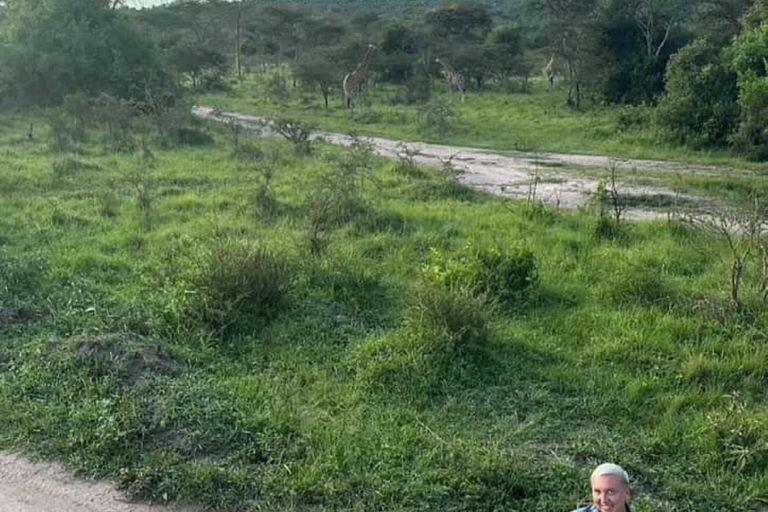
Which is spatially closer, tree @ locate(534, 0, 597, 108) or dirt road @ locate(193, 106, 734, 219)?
dirt road @ locate(193, 106, 734, 219)

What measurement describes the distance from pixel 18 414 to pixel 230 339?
1527mm

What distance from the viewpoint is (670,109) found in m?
15.7

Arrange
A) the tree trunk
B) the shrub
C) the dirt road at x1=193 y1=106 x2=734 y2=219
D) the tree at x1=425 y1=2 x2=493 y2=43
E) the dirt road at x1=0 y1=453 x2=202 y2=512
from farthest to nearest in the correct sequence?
the tree trunk < the tree at x1=425 y1=2 x2=493 y2=43 < the shrub < the dirt road at x1=193 y1=106 x2=734 y2=219 < the dirt road at x1=0 y1=453 x2=202 y2=512

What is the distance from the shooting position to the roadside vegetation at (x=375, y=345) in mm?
4121

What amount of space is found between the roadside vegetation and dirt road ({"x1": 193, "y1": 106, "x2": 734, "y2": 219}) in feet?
2.28

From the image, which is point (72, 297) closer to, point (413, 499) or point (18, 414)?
point (18, 414)

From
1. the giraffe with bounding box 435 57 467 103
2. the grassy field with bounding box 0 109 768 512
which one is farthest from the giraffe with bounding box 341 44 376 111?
the grassy field with bounding box 0 109 768 512

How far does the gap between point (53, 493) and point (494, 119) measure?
17291 millimetres

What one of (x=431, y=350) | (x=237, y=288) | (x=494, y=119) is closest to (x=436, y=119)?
(x=494, y=119)

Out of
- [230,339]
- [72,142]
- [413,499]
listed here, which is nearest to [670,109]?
[72,142]

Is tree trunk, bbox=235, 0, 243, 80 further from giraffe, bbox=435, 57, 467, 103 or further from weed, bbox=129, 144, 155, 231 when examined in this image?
weed, bbox=129, 144, 155, 231

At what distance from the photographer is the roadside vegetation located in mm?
4121

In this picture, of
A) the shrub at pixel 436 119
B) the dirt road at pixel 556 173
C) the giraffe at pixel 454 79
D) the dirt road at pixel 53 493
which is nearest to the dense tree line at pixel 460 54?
the giraffe at pixel 454 79

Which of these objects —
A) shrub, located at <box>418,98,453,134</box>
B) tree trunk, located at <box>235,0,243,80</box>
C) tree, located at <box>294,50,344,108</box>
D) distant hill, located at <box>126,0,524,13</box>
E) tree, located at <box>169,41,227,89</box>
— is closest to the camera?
shrub, located at <box>418,98,453,134</box>
